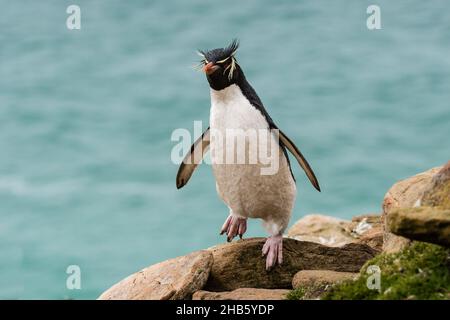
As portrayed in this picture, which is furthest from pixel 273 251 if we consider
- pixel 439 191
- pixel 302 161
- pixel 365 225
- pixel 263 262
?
pixel 365 225

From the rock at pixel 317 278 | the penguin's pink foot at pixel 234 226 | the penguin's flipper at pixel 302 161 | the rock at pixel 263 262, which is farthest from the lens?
the penguin's pink foot at pixel 234 226

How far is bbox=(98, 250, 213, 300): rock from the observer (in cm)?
718

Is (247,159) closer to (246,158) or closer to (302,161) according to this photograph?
(246,158)

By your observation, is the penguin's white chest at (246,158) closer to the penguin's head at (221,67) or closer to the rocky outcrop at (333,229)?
the penguin's head at (221,67)

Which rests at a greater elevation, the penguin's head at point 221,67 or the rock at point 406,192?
the penguin's head at point 221,67

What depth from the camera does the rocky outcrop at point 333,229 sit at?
1019 centimetres

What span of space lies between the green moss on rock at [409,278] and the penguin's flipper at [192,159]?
2444 millimetres

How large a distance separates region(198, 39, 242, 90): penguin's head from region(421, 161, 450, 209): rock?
196 centimetres

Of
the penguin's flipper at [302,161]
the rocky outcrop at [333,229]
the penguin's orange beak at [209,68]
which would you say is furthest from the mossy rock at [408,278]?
the rocky outcrop at [333,229]

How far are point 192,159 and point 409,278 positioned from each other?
10.3 feet

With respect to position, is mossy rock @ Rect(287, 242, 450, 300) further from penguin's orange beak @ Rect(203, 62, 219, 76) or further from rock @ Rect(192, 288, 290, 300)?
penguin's orange beak @ Rect(203, 62, 219, 76)

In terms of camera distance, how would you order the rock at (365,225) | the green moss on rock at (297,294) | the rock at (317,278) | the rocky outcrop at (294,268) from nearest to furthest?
the rocky outcrop at (294,268)
the green moss on rock at (297,294)
the rock at (317,278)
the rock at (365,225)

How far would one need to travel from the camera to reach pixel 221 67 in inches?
290
